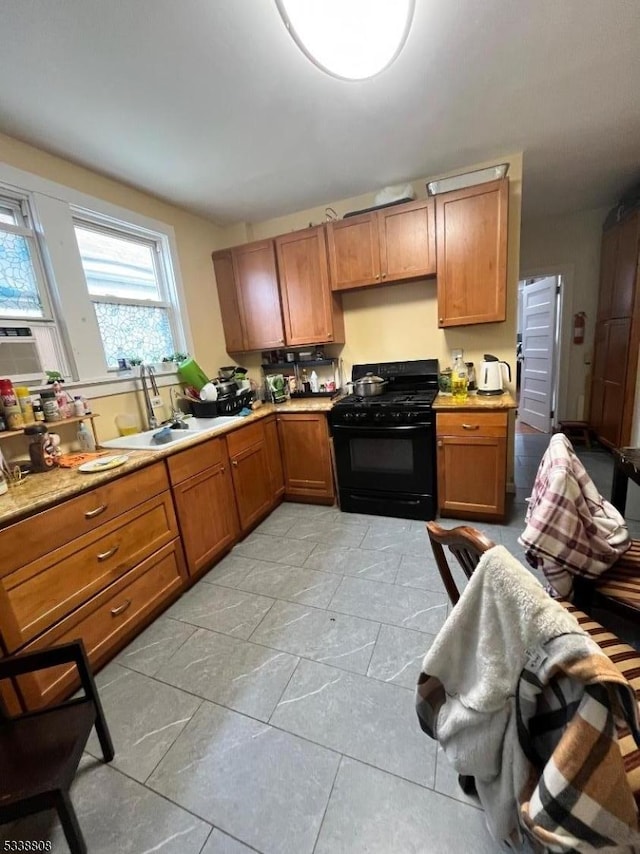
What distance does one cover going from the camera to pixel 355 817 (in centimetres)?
103

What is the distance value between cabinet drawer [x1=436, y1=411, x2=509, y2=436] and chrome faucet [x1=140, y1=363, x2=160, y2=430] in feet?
6.70

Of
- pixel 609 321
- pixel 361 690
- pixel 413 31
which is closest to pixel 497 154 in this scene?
pixel 413 31

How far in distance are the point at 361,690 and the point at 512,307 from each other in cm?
264

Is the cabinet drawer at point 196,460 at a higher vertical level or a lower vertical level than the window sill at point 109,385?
lower

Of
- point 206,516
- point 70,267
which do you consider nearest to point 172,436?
point 206,516

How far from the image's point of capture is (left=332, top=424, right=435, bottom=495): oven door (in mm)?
2500

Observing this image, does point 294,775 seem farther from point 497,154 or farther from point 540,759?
point 497,154

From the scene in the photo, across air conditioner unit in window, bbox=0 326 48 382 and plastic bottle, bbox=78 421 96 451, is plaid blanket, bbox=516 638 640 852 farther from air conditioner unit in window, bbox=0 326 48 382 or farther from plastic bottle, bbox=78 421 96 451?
air conditioner unit in window, bbox=0 326 48 382

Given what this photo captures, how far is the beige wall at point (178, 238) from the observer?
1951 millimetres

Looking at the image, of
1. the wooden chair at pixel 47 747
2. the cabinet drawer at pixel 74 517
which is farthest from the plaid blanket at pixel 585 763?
the cabinet drawer at pixel 74 517

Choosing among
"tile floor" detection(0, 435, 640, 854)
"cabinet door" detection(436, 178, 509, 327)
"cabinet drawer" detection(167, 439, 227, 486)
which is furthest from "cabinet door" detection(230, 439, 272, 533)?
"cabinet door" detection(436, 178, 509, 327)

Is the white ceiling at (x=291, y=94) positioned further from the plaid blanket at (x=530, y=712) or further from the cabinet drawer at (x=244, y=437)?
the plaid blanket at (x=530, y=712)

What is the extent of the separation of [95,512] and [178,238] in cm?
236

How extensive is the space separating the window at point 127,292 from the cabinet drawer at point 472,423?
7.36 feet
